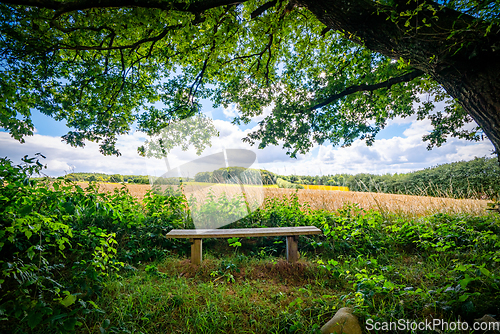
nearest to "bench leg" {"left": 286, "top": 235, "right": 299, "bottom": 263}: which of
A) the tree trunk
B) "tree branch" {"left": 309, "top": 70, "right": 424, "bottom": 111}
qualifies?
the tree trunk

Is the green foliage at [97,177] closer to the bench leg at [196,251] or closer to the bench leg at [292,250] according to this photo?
the bench leg at [196,251]

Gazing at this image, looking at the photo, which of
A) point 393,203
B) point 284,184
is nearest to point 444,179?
point 393,203

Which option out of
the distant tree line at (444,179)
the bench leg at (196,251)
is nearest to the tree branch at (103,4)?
the bench leg at (196,251)

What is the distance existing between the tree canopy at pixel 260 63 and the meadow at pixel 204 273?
1664mm

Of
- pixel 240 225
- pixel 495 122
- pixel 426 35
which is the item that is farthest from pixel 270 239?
pixel 426 35

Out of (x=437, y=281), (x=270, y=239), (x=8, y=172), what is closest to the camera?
(x=8, y=172)

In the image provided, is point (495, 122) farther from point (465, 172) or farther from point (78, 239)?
point (465, 172)

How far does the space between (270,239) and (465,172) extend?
41.5 ft

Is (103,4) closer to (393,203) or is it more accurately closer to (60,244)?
(60,244)

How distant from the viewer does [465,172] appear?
11.1 meters

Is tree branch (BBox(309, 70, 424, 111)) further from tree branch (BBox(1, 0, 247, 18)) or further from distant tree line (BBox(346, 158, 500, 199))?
tree branch (BBox(1, 0, 247, 18))

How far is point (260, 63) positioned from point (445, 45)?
4010 mm

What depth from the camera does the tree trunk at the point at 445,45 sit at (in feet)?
7.09

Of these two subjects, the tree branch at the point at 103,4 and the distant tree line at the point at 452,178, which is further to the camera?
the distant tree line at the point at 452,178
